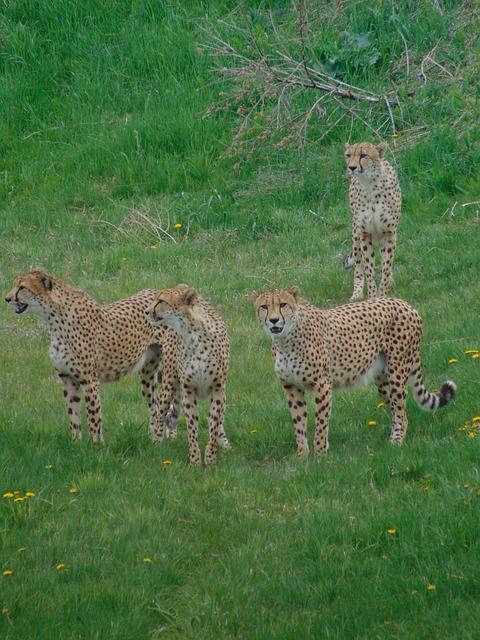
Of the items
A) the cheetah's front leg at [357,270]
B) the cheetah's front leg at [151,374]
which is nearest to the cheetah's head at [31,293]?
the cheetah's front leg at [151,374]

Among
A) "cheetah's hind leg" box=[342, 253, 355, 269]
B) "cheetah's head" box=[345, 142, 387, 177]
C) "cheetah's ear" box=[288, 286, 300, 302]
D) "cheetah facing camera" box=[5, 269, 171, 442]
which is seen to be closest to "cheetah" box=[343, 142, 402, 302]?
"cheetah's head" box=[345, 142, 387, 177]

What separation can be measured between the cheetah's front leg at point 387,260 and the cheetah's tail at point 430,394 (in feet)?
9.14

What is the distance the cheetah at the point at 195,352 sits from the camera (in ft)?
23.0

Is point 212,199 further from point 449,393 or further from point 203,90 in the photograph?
point 449,393

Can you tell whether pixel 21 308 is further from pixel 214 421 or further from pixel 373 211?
pixel 373 211

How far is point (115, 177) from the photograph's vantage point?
12867 mm

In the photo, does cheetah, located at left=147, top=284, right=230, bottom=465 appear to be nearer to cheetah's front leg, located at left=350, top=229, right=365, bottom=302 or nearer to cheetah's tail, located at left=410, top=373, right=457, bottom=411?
cheetah's tail, located at left=410, top=373, right=457, bottom=411

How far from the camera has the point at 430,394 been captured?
734 cm

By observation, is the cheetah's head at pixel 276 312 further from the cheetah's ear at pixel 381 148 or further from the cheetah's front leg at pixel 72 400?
the cheetah's ear at pixel 381 148

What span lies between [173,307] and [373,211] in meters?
3.76

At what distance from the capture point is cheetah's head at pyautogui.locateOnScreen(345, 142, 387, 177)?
33.1 ft

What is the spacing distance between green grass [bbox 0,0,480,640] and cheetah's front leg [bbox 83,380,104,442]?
0.15 metres

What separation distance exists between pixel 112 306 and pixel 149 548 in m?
2.36

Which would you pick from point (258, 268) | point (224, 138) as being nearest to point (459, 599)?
point (258, 268)
